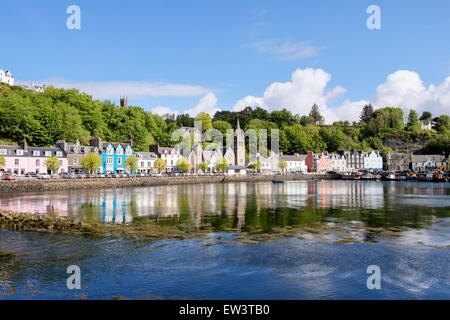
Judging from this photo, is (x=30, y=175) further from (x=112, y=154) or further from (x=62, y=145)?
(x=112, y=154)

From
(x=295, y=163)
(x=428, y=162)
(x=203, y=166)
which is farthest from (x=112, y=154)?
(x=428, y=162)

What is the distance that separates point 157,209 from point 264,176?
228ft

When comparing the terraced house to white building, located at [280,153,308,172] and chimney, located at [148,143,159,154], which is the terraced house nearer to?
chimney, located at [148,143,159,154]

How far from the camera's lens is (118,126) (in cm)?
10738

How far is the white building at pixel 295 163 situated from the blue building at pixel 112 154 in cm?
6385

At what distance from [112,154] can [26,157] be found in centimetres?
2165

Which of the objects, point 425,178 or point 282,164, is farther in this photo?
point 282,164

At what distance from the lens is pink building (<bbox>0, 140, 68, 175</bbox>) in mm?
64625

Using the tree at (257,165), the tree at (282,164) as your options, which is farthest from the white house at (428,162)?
the tree at (257,165)

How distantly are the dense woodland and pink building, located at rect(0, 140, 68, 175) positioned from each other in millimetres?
10354

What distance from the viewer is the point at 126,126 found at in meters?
107

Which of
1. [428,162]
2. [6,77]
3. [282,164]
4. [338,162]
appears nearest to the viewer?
[282,164]

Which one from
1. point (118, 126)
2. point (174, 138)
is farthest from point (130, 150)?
point (174, 138)

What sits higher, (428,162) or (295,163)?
(295,163)
